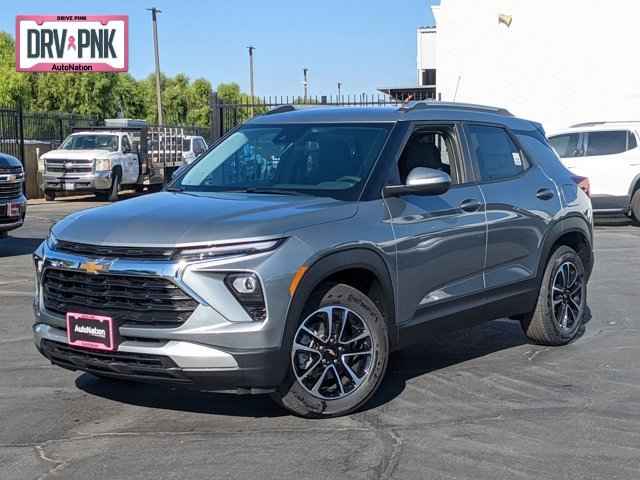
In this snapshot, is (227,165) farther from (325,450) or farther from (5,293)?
(5,293)

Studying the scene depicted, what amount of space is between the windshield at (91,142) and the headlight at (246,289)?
23057mm

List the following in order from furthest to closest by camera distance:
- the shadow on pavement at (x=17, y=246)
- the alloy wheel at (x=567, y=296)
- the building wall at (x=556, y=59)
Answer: the building wall at (x=556, y=59) < the shadow on pavement at (x=17, y=246) < the alloy wheel at (x=567, y=296)

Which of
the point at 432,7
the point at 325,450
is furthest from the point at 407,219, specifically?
the point at 432,7

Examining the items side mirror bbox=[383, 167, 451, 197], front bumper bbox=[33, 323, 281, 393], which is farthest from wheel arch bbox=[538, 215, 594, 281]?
front bumper bbox=[33, 323, 281, 393]

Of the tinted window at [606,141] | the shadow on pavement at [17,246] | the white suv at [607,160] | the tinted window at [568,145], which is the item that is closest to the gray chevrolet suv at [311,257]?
the shadow on pavement at [17,246]

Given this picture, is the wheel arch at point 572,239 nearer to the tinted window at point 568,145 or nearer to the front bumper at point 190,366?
the front bumper at point 190,366

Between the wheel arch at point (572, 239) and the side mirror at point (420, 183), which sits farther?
the wheel arch at point (572, 239)

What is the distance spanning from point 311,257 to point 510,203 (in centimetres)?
221

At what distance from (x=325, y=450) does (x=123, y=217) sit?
172cm

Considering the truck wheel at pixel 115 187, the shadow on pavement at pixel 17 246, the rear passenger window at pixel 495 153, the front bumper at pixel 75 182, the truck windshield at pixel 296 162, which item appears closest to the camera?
the truck windshield at pixel 296 162

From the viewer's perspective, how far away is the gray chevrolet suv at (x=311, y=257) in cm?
514

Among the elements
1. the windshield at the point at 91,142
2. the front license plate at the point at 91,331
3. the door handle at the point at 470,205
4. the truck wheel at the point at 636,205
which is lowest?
the truck wheel at the point at 636,205

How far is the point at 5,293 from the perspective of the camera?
10.6 m

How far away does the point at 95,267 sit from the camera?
5.29 metres
